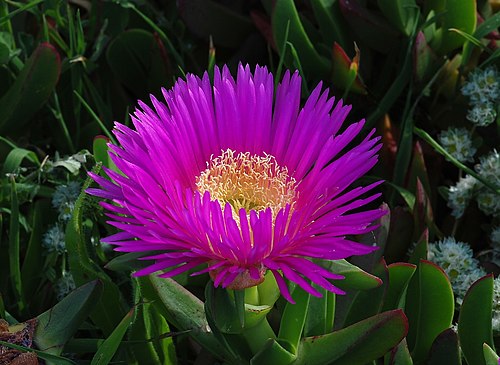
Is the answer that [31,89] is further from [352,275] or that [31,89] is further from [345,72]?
[352,275]

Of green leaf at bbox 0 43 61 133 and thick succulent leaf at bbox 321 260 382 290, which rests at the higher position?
green leaf at bbox 0 43 61 133


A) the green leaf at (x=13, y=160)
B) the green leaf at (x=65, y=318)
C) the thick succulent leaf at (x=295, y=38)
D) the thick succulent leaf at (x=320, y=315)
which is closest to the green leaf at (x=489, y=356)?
the thick succulent leaf at (x=320, y=315)

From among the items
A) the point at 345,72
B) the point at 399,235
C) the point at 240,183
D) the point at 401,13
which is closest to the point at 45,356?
the point at 240,183

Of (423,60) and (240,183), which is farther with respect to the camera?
(423,60)

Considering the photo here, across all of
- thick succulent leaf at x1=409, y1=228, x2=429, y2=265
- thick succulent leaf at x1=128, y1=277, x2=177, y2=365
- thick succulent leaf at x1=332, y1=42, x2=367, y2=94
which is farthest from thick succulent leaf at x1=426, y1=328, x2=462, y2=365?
thick succulent leaf at x1=332, y1=42, x2=367, y2=94

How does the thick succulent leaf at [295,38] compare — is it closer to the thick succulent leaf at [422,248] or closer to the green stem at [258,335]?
the thick succulent leaf at [422,248]

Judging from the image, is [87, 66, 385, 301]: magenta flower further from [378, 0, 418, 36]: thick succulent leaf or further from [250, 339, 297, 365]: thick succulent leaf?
[378, 0, 418, 36]: thick succulent leaf

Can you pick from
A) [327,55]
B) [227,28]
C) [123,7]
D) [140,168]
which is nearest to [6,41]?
[123,7]
